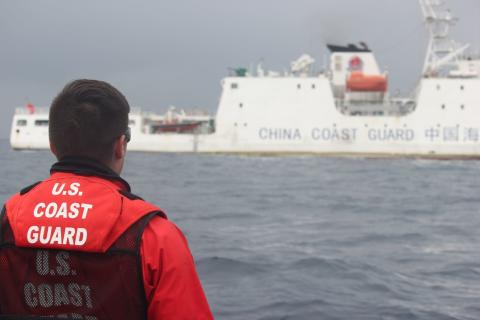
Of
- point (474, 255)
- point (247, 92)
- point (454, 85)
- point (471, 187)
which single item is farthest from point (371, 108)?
point (474, 255)

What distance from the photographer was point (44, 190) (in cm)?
145

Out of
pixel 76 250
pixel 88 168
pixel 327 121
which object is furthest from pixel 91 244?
pixel 327 121

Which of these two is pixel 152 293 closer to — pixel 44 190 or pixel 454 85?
pixel 44 190

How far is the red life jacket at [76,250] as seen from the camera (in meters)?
1.36

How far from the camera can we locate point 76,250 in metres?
1.36

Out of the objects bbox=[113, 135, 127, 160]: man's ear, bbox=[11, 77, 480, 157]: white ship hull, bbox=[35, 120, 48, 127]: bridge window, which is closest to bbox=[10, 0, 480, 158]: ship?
bbox=[11, 77, 480, 157]: white ship hull

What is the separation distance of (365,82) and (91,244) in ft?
91.6

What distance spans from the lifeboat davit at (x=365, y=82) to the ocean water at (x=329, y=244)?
42.8 ft

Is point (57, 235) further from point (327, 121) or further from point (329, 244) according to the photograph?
point (327, 121)

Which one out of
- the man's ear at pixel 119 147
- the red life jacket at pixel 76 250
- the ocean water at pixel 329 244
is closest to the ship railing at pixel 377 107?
the ocean water at pixel 329 244

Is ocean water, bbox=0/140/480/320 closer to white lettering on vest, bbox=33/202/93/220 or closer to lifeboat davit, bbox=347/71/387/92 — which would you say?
white lettering on vest, bbox=33/202/93/220

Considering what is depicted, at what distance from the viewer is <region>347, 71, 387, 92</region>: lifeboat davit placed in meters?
28.4

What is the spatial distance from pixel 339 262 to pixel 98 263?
4.72 m

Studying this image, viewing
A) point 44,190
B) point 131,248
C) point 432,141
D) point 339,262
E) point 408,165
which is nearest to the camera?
point 131,248
